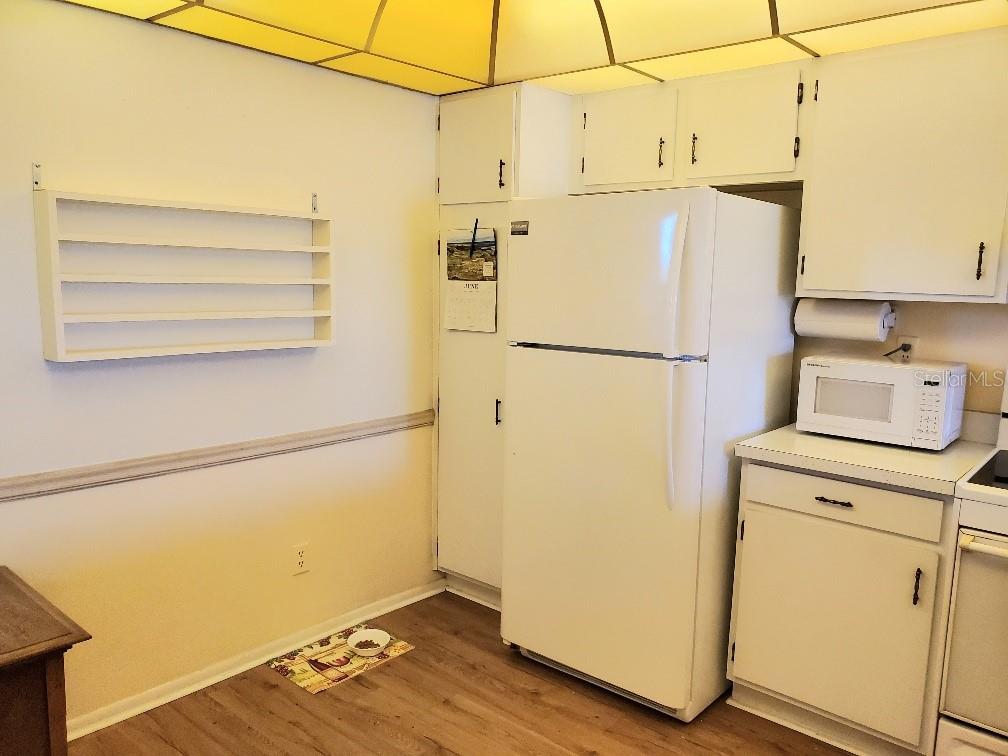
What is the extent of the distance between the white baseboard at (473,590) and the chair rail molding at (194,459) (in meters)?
0.75

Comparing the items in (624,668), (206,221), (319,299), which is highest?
(206,221)

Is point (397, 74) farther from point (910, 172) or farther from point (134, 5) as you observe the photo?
point (910, 172)

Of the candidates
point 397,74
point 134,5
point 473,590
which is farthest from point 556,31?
point 473,590

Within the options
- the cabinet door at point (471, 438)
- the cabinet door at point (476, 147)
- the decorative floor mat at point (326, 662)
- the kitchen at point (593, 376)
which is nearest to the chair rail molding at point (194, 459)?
the kitchen at point (593, 376)

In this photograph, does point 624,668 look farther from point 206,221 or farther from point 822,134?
point 206,221

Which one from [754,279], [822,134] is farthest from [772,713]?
[822,134]

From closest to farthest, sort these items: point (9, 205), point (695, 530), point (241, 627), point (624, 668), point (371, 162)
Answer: point (9, 205)
point (695, 530)
point (624, 668)
point (241, 627)
point (371, 162)

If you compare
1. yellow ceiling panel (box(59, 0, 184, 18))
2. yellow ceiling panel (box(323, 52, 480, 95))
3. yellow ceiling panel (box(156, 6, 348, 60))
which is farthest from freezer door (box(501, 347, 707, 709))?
yellow ceiling panel (box(59, 0, 184, 18))

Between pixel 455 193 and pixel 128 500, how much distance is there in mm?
1760

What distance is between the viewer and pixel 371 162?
3143mm

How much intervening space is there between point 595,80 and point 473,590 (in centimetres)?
225

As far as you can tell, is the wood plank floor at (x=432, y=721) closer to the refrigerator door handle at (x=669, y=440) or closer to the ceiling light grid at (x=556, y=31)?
the refrigerator door handle at (x=669, y=440)

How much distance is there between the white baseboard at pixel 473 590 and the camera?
3.45 m

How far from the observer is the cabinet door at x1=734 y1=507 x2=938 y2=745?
2.28 m
